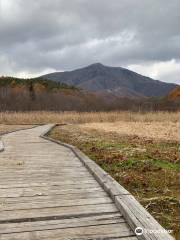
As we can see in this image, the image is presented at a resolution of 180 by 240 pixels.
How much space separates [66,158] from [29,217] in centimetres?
526

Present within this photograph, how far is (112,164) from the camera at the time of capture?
8.69 metres

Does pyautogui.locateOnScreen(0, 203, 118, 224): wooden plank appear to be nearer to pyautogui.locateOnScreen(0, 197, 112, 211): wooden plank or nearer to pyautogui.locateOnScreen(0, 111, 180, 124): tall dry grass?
pyautogui.locateOnScreen(0, 197, 112, 211): wooden plank

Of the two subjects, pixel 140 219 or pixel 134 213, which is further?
pixel 134 213

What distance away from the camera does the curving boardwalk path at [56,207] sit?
376 centimetres

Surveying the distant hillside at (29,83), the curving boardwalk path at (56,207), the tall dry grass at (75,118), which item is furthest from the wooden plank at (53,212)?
the distant hillside at (29,83)

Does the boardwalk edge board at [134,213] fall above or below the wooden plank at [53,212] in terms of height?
above

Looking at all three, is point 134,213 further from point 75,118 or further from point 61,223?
point 75,118

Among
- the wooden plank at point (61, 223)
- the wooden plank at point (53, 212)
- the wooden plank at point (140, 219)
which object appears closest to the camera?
the wooden plank at point (140, 219)

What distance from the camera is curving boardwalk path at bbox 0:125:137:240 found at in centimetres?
376

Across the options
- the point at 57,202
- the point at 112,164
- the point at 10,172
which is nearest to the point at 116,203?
the point at 57,202

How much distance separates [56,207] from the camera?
4.64m

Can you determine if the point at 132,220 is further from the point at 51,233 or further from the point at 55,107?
the point at 55,107

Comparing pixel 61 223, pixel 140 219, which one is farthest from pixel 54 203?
pixel 140 219

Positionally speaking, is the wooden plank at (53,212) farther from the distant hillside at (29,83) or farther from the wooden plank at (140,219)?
the distant hillside at (29,83)
